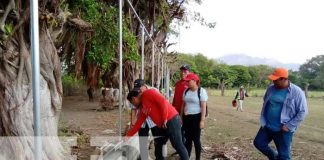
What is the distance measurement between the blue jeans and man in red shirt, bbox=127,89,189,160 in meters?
1.18

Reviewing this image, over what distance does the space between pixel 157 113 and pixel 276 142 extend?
5.94 feet

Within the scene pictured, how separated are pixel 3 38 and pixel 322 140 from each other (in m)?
8.87

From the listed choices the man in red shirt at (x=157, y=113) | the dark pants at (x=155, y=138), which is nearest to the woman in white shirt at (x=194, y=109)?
the dark pants at (x=155, y=138)

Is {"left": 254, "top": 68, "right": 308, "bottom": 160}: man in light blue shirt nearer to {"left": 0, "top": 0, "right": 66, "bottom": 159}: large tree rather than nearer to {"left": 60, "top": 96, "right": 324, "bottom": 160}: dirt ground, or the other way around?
{"left": 60, "top": 96, "right": 324, "bottom": 160}: dirt ground

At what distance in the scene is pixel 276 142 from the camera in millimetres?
5699

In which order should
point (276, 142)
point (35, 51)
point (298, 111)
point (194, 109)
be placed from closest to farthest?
1. point (35, 51)
2. point (298, 111)
3. point (276, 142)
4. point (194, 109)

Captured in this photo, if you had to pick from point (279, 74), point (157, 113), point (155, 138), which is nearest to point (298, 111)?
point (279, 74)

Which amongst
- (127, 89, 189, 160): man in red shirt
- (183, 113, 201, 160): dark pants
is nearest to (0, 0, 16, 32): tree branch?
(127, 89, 189, 160): man in red shirt

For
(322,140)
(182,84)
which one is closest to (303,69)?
(322,140)

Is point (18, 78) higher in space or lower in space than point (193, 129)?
higher

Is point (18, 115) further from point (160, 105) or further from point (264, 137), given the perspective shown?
point (264, 137)

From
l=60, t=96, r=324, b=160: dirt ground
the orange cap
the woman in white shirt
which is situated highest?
the orange cap

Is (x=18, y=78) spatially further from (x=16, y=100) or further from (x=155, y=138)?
(x=155, y=138)

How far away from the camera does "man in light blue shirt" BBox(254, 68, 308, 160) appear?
17.8ft
